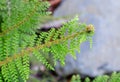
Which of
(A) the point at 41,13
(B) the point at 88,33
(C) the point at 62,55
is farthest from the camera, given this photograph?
(A) the point at 41,13

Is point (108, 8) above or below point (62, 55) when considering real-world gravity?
above

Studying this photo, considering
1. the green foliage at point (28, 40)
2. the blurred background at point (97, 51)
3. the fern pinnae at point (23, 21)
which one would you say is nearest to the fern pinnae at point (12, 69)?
the green foliage at point (28, 40)

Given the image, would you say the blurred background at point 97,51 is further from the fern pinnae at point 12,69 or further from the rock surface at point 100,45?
the fern pinnae at point 12,69

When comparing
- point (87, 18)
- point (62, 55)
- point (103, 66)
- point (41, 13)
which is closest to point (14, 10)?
point (41, 13)

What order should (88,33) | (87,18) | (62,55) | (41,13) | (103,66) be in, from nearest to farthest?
(88,33), (62,55), (41,13), (103,66), (87,18)

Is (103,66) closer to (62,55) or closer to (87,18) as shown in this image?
(87,18)

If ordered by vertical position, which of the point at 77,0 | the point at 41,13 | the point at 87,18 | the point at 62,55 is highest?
the point at 77,0

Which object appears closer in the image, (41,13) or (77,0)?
(41,13)

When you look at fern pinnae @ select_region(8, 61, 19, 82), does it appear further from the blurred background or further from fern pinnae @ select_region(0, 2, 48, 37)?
the blurred background
